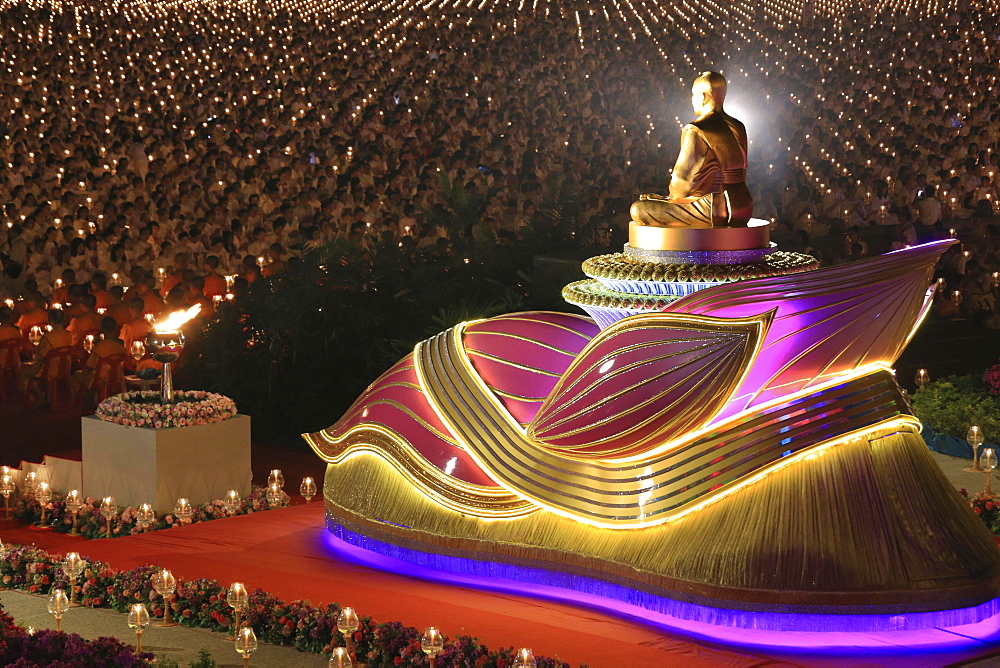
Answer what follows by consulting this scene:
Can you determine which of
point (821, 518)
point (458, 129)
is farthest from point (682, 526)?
point (458, 129)

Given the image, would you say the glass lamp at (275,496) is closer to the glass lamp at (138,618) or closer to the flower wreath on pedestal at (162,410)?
the flower wreath on pedestal at (162,410)

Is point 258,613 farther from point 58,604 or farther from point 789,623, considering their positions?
point 789,623

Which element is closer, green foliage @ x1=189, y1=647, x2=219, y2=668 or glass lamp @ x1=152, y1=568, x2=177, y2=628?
green foliage @ x1=189, y1=647, x2=219, y2=668

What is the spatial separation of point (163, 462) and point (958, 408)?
16.2 feet

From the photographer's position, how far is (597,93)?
76.9 feet

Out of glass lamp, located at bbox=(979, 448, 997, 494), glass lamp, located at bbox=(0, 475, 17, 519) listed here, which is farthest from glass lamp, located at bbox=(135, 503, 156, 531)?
glass lamp, located at bbox=(979, 448, 997, 494)

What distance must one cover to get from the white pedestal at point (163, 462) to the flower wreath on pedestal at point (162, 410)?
0.15ft

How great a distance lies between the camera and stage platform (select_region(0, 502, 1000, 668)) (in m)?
5.51

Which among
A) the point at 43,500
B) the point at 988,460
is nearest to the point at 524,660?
the point at 988,460

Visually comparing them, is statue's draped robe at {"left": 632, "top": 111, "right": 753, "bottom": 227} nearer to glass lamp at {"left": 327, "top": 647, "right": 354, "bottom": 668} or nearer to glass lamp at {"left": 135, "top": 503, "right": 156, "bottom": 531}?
glass lamp at {"left": 327, "top": 647, "right": 354, "bottom": 668}

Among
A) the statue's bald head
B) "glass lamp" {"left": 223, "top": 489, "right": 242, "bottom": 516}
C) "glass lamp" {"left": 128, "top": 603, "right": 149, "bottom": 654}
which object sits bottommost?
"glass lamp" {"left": 223, "top": 489, "right": 242, "bottom": 516}

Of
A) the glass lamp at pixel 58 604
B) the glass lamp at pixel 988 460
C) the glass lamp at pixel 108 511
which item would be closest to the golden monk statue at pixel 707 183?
the glass lamp at pixel 58 604

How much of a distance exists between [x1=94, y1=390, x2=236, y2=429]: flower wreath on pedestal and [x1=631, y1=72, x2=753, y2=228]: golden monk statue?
3292mm

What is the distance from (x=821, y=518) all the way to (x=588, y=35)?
25.0 meters
